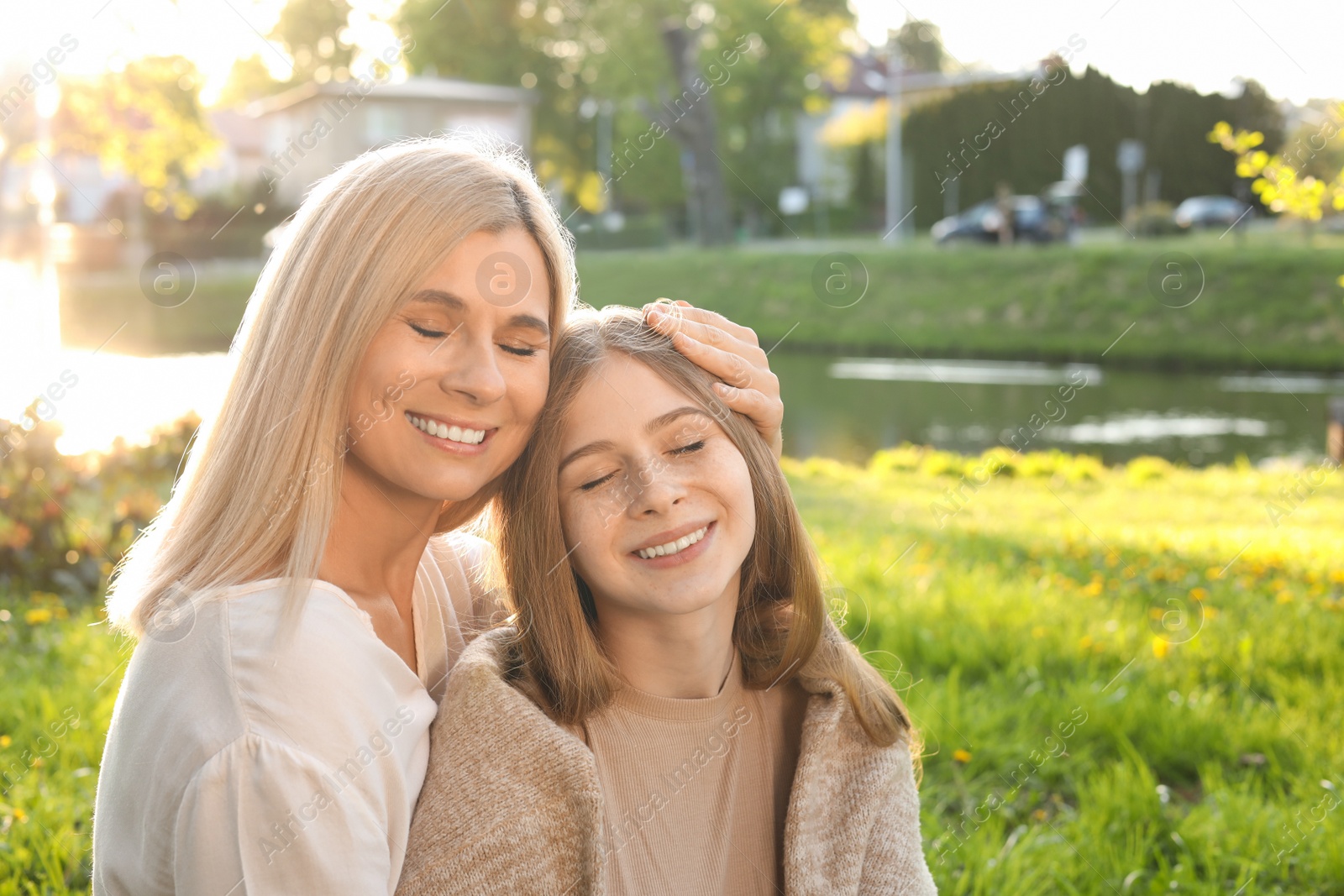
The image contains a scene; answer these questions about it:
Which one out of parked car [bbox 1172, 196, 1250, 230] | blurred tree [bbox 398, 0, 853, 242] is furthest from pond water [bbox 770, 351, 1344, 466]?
blurred tree [bbox 398, 0, 853, 242]

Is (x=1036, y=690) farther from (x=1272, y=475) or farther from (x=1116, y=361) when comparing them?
(x=1116, y=361)

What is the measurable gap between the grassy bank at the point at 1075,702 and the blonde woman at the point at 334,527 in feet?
3.34

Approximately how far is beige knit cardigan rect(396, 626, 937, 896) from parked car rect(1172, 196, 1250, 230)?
915 inches

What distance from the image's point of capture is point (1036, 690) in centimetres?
383

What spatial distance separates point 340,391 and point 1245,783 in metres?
2.63

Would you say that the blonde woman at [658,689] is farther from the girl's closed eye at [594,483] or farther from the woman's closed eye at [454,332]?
the woman's closed eye at [454,332]

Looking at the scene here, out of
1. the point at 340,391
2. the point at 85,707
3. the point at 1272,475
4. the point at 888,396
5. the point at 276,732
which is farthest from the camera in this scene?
the point at 888,396

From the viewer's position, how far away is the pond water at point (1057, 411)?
11656 mm

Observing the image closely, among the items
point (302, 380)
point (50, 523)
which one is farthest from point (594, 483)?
point (50, 523)

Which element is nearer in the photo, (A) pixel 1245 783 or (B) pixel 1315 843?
(B) pixel 1315 843

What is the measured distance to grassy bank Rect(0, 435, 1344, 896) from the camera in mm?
2912

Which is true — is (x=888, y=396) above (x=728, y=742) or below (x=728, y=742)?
below

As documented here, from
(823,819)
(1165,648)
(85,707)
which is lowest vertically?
(1165,648)

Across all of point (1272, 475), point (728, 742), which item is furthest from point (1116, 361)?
point (728, 742)
